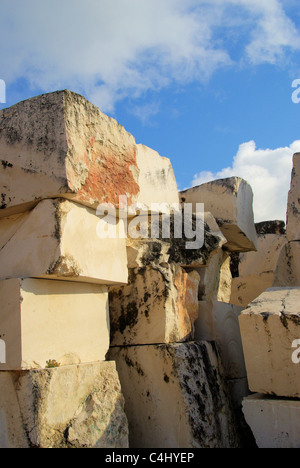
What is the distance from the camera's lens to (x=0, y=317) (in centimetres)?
201

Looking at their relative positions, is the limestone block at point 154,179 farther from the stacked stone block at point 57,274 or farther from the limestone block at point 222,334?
the limestone block at point 222,334

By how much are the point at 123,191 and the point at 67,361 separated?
0.92 meters

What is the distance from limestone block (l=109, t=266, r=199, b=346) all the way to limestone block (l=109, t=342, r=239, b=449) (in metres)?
0.07

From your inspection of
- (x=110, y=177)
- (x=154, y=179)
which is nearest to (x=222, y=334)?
(x=154, y=179)

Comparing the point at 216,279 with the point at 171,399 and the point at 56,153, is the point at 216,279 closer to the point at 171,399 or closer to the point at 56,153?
the point at 171,399

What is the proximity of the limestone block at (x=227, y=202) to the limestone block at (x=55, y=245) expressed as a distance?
1522 mm

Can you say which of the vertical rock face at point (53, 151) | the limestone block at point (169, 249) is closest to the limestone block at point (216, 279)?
the limestone block at point (169, 249)

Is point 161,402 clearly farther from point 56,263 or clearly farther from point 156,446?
point 56,263

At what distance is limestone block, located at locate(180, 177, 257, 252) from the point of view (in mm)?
3660

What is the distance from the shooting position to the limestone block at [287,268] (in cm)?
439

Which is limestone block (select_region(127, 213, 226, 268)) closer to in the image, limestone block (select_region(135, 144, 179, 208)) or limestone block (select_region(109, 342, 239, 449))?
limestone block (select_region(135, 144, 179, 208))

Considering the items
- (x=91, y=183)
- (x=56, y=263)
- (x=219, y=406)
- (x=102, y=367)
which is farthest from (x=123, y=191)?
(x=219, y=406)

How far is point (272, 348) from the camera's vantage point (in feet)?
7.46

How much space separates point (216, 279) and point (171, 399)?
1.40 meters
